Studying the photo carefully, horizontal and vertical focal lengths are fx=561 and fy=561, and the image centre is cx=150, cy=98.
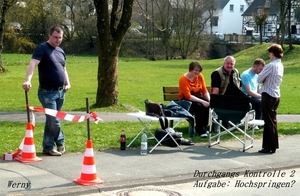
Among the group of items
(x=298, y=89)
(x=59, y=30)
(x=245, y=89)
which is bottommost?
(x=298, y=89)

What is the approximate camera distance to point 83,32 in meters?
80.6

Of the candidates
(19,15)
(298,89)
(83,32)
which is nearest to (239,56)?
(83,32)

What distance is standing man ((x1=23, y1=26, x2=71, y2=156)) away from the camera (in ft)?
29.4

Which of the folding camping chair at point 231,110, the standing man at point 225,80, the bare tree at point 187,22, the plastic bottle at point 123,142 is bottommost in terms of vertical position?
the plastic bottle at point 123,142

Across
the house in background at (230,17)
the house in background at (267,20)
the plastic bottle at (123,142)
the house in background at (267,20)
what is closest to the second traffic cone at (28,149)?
the plastic bottle at (123,142)

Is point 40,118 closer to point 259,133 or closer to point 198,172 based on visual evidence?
point 259,133

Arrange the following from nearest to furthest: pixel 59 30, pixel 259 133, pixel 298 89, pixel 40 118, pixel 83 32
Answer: pixel 59 30 → pixel 259 133 → pixel 40 118 → pixel 298 89 → pixel 83 32

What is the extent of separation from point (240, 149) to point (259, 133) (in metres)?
2.09

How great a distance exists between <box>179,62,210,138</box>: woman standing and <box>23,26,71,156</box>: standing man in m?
3.24

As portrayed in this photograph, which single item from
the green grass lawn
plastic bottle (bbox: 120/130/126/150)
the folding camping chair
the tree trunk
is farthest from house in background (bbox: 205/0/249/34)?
plastic bottle (bbox: 120/130/126/150)

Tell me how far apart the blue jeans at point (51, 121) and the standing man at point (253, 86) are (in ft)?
16.4

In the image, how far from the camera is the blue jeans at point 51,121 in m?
9.05

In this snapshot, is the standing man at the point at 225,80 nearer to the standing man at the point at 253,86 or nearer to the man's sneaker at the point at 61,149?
the standing man at the point at 253,86

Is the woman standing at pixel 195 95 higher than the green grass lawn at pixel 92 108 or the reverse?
higher
